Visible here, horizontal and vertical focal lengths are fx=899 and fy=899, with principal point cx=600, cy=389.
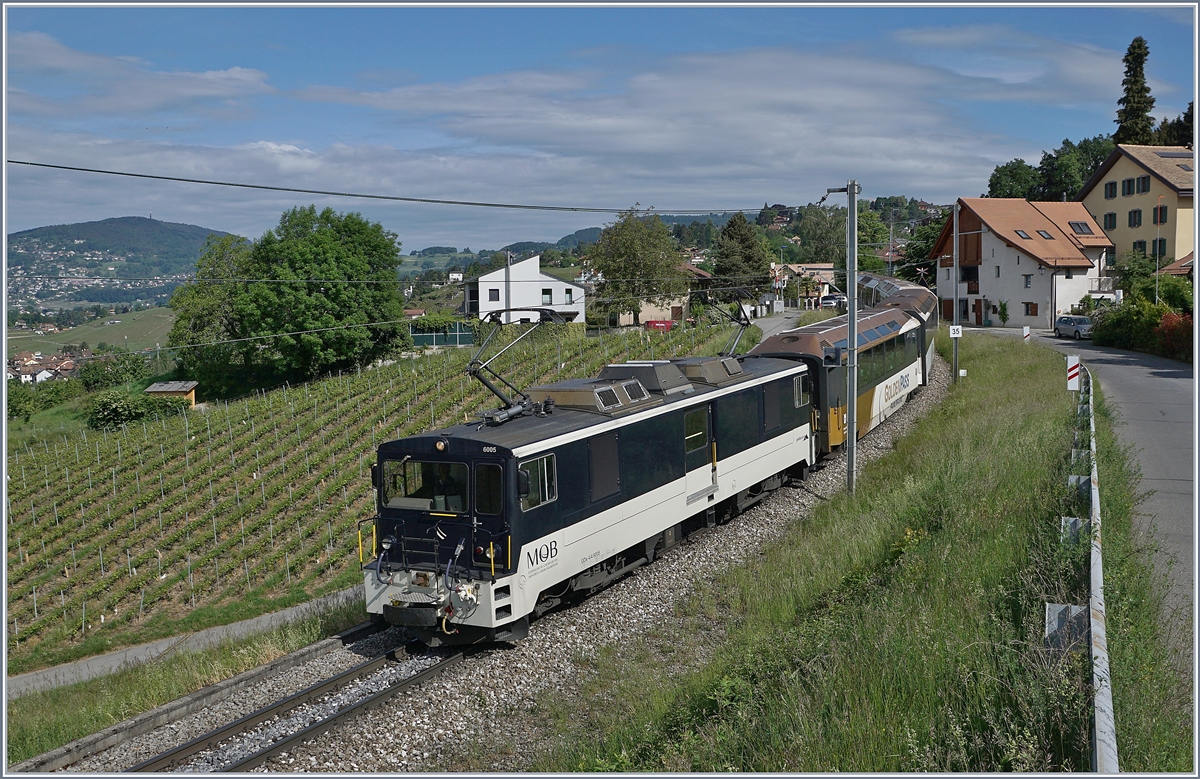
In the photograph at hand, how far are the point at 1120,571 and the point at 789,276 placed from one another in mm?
95196

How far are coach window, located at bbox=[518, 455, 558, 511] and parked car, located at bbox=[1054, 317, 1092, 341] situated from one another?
4188cm

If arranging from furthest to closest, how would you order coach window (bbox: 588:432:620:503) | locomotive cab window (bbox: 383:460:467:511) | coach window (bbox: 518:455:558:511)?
coach window (bbox: 588:432:620:503) → locomotive cab window (bbox: 383:460:467:511) → coach window (bbox: 518:455:558:511)

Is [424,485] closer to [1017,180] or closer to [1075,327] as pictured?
[1075,327]

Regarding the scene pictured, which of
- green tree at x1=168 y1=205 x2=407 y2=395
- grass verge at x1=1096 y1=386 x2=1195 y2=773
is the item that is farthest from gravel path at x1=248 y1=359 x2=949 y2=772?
green tree at x1=168 y1=205 x2=407 y2=395

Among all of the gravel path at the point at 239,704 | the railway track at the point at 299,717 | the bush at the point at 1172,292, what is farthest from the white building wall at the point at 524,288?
the railway track at the point at 299,717

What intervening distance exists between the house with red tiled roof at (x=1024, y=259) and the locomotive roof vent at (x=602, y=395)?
4656 centimetres

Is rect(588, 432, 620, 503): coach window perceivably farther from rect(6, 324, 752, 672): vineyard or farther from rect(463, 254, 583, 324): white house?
rect(463, 254, 583, 324): white house

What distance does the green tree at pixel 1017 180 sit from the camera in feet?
287

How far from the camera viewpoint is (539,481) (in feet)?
37.1

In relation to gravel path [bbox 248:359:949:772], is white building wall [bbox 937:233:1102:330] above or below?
above

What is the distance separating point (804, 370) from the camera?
19.3 m

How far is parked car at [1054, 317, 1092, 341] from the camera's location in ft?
148

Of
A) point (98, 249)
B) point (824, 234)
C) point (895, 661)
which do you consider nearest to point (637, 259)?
point (895, 661)

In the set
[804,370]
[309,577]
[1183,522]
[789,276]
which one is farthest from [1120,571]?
[789,276]
